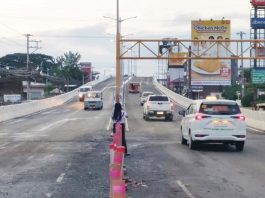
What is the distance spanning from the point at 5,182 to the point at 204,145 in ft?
38.9

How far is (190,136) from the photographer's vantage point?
866 inches

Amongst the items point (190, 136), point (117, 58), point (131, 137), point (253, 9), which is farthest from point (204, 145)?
point (253, 9)

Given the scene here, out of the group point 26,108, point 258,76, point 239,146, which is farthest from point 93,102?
point 239,146

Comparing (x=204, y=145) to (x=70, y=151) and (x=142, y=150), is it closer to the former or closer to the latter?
(x=142, y=150)

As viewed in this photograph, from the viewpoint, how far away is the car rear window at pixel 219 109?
71.4 ft

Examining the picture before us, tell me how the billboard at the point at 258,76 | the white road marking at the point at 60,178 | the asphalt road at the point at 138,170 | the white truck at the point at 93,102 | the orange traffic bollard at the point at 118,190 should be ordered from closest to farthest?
the orange traffic bollard at the point at 118,190, the asphalt road at the point at 138,170, the white road marking at the point at 60,178, the white truck at the point at 93,102, the billboard at the point at 258,76

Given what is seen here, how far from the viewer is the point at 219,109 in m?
21.8

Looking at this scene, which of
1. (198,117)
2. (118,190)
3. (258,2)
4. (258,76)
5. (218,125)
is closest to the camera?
(118,190)

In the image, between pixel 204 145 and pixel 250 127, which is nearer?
pixel 204 145

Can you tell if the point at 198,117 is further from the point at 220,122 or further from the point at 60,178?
the point at 60,178

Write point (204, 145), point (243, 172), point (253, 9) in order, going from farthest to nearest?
1. point (253, 9)
2. point (204, 145)
3. point (243, 172)

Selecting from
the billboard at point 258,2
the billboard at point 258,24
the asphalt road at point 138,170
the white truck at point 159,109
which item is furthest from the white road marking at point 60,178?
the billboard at point 258,2

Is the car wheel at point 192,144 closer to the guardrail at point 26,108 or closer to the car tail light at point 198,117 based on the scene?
the car tail light at point 198,117

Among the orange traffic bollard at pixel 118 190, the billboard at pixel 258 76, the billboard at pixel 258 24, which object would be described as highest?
the billboard at pixel 258 24
